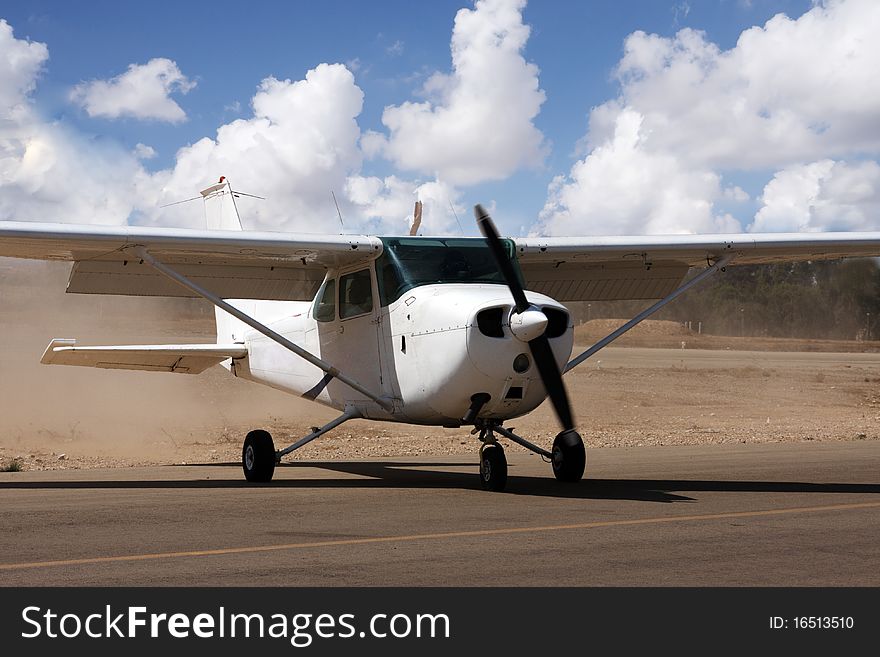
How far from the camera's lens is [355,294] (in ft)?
48.4

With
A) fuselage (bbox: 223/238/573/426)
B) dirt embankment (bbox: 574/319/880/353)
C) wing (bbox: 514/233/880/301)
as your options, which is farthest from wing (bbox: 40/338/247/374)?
dirt embankment (bbox: 574/319/880/353)

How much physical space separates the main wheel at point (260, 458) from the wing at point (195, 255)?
243 centimetres

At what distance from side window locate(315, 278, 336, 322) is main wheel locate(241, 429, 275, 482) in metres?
1.94

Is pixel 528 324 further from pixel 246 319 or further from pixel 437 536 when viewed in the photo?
pixel 246 319

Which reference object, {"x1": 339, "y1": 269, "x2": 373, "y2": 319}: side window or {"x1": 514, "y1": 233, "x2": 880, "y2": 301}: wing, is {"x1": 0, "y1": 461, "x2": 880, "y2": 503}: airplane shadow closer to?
{"x1": 339, "y1": 269, "x2": 373, "y2": 319}: side window

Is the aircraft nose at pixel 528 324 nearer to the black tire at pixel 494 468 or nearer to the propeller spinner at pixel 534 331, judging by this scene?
the propeller spinner at pixel 534 331

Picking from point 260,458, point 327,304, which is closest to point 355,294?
point 327,304

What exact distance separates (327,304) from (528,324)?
4.84 meters

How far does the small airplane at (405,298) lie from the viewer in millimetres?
12070

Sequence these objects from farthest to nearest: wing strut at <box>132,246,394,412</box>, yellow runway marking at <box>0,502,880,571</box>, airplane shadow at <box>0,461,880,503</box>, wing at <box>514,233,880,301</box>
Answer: wing at <box>514,233,880,301</box> < wing strut at <box>132,246,394,412</box> < airplane shadow at <box>0,461,880,503</box> < yellow runway marking at <box>0,502,880,571</box>

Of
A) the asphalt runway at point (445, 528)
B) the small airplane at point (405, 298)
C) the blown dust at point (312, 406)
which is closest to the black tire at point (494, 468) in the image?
the small airplane at point (405, 298)

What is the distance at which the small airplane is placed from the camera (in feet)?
39.6
